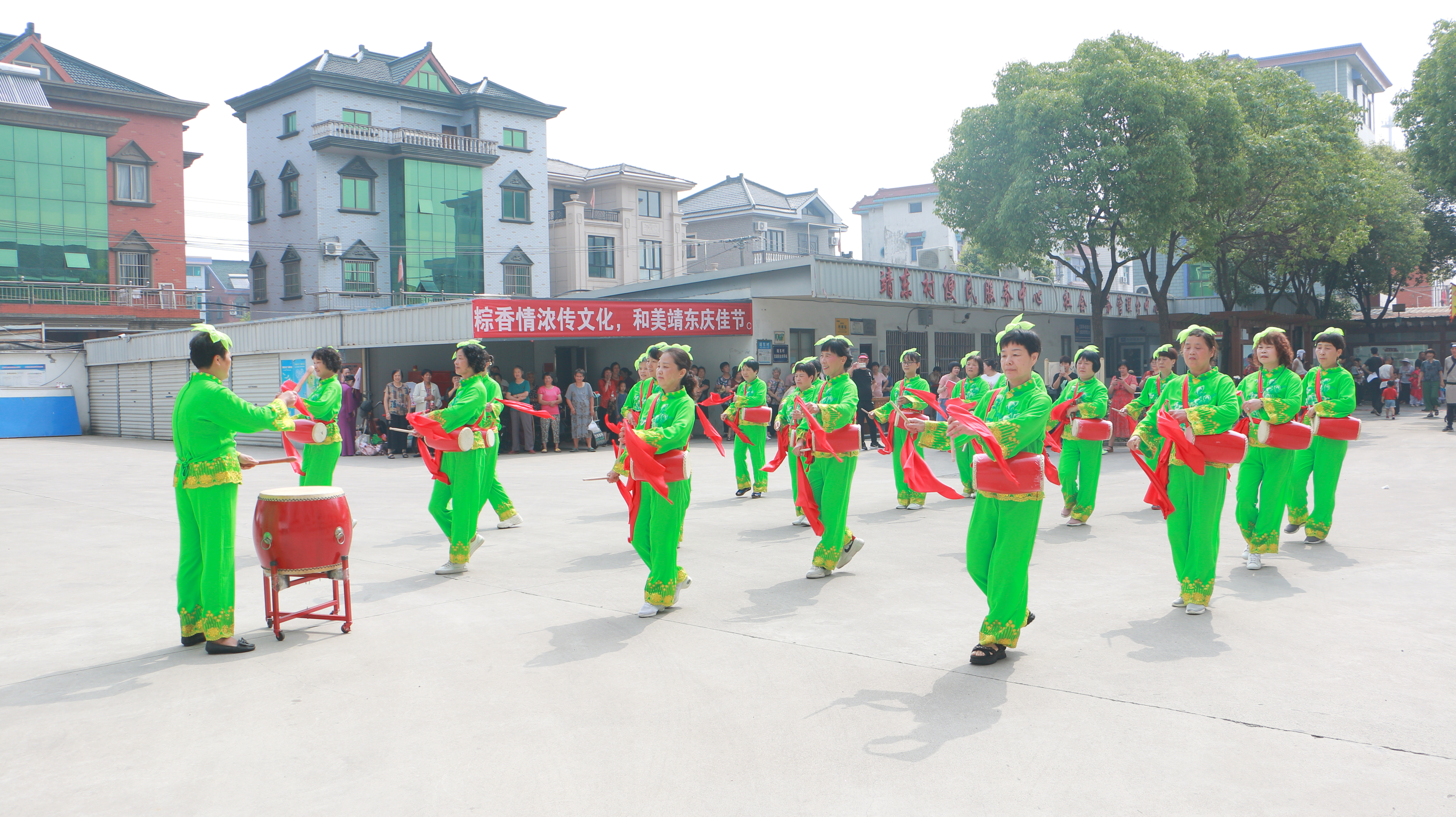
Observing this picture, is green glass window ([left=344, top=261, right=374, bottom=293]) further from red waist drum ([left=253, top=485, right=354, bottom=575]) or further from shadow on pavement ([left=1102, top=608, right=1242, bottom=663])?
shadow on pavement ([left=1102, top=608, right=1242, bottom=663])

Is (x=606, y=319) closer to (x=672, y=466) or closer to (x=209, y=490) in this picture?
(x=672, y=466)

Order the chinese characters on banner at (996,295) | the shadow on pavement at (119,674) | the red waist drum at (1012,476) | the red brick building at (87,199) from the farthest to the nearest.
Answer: the red brick building at (87,199) < the chinese characters on banner at (996,295) < the red waist drum at (1012,476) < the shadow on pavement at (119,674)

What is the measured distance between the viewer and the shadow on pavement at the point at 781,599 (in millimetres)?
5879

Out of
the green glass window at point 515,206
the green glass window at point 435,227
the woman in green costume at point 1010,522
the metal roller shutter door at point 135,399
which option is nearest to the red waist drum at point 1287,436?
the woman in green costume at point 1010,522

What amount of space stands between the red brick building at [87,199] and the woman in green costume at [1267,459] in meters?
33.7

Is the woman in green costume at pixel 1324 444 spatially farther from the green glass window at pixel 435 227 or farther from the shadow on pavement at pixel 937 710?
the green glass window at pixel 435 227

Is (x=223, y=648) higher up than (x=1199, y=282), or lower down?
lower down

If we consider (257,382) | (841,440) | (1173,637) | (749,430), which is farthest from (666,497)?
(257,382)

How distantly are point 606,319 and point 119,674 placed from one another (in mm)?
14454

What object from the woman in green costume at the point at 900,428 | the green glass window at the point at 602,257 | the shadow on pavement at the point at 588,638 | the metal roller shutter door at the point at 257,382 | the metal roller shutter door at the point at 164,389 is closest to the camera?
the shadow on pavement at the point at 588,638

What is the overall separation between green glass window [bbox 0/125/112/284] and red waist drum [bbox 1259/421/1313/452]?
36.1 metres

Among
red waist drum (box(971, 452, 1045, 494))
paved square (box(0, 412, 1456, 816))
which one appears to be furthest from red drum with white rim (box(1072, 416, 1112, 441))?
red waist drum (box(971, 452, 1045, 494))

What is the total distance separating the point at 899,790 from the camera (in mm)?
3400

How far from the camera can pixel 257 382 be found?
21766 millimetres
